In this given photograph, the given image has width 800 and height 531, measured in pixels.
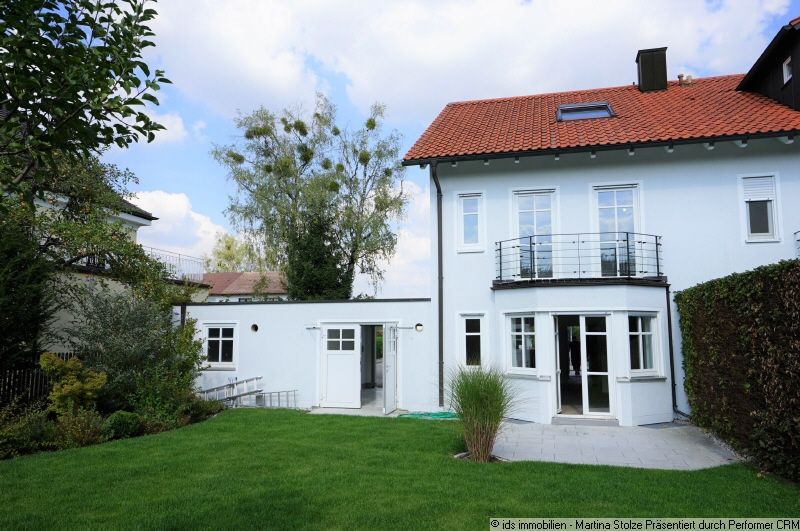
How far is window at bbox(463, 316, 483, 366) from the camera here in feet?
39.9

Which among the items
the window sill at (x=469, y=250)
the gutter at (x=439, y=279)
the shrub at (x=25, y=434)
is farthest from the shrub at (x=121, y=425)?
the window sill at (x=469, y=250)

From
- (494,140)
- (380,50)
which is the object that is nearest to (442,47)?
(380,50)

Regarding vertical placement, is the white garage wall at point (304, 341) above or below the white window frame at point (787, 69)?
below

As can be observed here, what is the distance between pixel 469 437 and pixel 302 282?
45.1 ft

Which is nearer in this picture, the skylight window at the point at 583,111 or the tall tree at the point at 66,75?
the tall tree at the point at 66,75

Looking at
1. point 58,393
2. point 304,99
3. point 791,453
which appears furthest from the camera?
point 304,99

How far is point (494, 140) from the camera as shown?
1277cm

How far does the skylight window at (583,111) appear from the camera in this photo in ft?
45.3

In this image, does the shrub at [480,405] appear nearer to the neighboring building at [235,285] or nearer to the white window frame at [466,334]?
the white window frame at [466,334]

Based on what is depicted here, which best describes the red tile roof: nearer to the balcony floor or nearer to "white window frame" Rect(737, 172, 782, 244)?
"white window frame" Rect(737, 172, 782, 244)

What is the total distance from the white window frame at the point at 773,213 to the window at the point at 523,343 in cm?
500

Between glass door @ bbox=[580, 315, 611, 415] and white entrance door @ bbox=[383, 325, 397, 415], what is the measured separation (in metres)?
4.22

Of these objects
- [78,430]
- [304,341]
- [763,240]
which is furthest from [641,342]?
A: [78,430]

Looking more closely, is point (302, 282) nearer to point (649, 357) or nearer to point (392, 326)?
point (392, 326)
